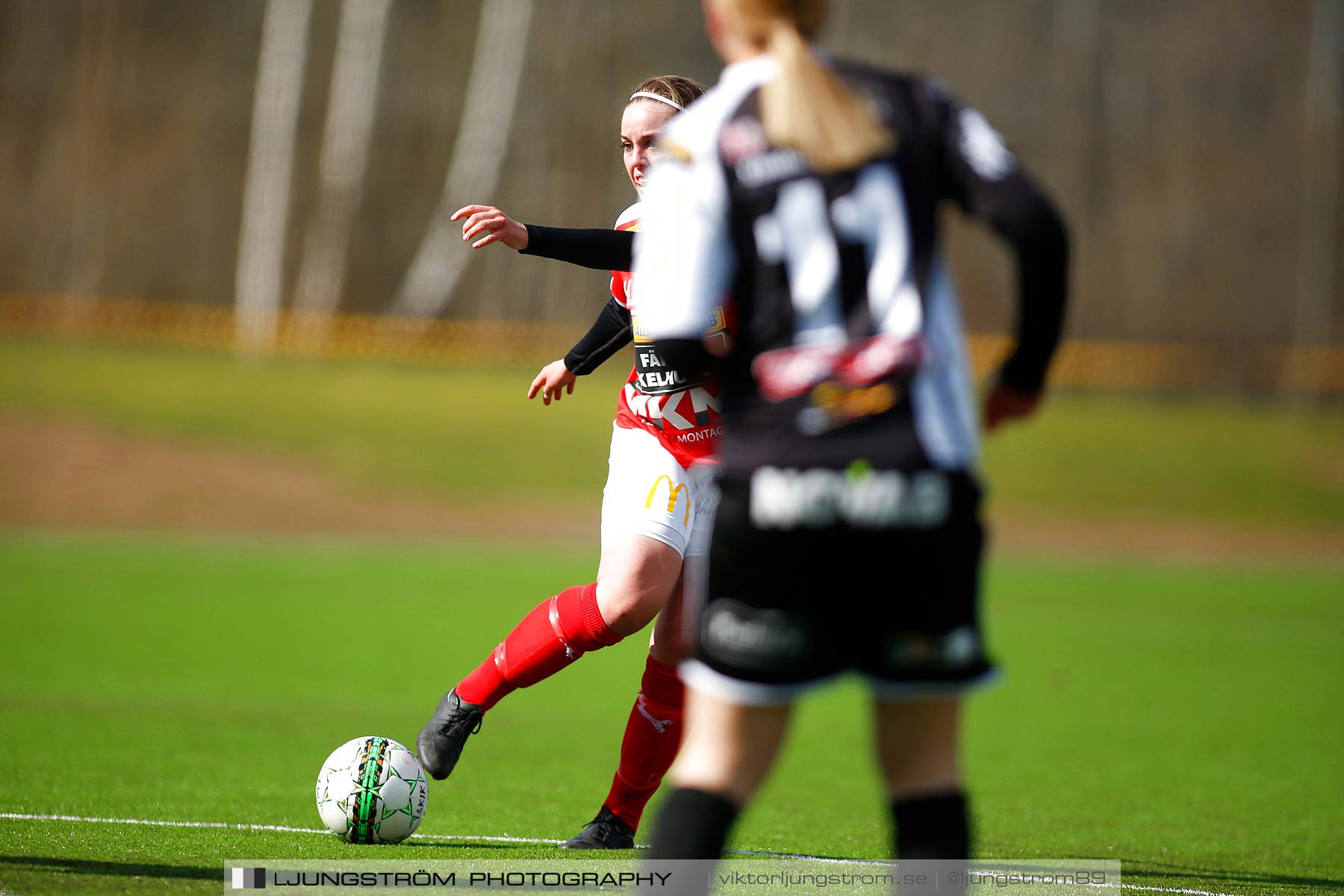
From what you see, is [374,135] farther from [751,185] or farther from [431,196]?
[751,185]

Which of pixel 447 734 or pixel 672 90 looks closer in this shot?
pixel 447 734

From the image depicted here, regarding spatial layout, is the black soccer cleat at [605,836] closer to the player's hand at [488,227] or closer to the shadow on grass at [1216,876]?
the shadow on grass at [1216,876]

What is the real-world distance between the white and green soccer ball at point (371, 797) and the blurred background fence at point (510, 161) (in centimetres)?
1869

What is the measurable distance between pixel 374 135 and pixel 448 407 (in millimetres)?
6025

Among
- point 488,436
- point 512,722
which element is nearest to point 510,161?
point 488,436

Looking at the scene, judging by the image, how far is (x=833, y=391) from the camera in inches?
81.6

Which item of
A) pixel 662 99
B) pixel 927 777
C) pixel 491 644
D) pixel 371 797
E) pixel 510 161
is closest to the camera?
pixel 927 777

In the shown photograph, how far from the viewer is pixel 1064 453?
805 inches

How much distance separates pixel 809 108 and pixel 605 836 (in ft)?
8.33

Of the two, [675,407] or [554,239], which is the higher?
[554,239]

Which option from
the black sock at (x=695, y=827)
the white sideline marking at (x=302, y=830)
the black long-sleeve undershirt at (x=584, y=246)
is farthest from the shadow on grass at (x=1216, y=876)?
the black long-sleeve undershirt at (x=584, y=246)

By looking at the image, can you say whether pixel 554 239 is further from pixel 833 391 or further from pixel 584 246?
pixel 833 391

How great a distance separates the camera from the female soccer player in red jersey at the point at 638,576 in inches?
150

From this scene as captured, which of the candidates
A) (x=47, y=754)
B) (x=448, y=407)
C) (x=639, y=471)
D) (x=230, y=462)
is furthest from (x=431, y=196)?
(x=639, y=471)
